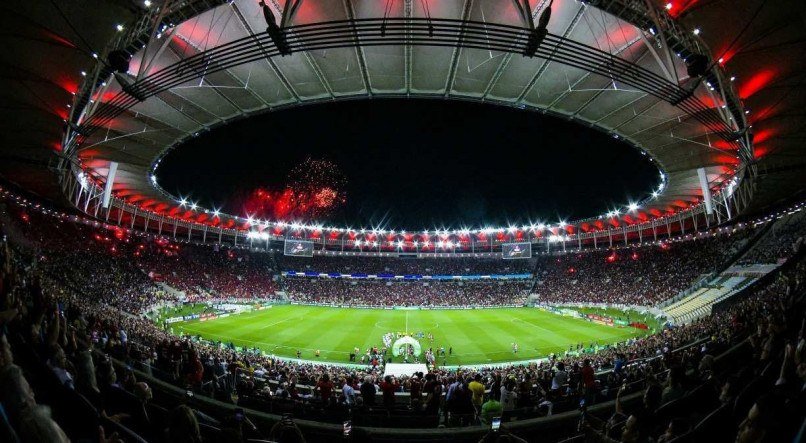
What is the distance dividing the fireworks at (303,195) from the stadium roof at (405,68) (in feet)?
94.9

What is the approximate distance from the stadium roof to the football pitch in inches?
704

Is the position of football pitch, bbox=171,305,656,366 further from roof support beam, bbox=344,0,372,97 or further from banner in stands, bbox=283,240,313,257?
roof support beam, bbox=344,0,372,97

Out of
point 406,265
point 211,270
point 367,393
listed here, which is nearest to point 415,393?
point 367,393

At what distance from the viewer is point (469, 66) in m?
14.4

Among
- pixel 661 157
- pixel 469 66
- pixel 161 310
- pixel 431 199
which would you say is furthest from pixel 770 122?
pixel 431 199

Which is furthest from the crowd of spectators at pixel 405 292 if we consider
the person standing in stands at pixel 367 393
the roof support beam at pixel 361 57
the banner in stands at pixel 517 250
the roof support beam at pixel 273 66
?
the person standing in stands at pixel 367 393

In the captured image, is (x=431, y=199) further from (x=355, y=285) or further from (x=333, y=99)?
(x=333, y=99)

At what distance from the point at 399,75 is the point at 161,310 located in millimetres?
39502

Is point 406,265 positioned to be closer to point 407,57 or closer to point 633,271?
point 633,271

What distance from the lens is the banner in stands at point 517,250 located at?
50.8m

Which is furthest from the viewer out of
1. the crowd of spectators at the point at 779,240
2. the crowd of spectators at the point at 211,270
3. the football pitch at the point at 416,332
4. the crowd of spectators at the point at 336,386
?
the crowd of spectators at the point at 211,270

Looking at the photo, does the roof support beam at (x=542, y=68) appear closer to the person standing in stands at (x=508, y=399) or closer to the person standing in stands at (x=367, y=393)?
the person standing in stands at (x=508, y=399)

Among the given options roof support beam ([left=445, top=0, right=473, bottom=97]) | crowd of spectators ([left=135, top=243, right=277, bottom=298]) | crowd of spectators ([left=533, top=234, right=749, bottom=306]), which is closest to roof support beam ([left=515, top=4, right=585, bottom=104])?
roof support beam ([left=445, top=0, right=473, bottom=97])

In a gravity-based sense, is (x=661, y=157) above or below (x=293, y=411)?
above
